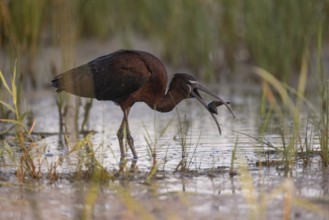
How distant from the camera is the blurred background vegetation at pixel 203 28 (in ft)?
32.3

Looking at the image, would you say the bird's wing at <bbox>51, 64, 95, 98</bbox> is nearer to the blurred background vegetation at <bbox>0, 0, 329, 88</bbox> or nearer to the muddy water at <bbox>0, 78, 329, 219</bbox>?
A: the muddy water at <bbox>0, 78, 329, 219</bbox>

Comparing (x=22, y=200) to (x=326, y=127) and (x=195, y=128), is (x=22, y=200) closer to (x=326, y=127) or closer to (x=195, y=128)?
(x=326, y=127)

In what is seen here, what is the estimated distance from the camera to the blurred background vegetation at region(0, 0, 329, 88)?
32.3ft

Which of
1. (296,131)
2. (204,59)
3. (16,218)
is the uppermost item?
(204,59)

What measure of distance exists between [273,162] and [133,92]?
1556 millimetres

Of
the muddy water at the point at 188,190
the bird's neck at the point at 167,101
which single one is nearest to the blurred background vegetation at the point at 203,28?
the bird's neck at the point at 167,101

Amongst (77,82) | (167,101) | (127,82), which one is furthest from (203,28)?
(77,82)

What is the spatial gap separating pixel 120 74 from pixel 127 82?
8 cm

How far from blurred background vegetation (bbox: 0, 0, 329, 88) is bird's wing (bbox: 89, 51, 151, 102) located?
1.98m

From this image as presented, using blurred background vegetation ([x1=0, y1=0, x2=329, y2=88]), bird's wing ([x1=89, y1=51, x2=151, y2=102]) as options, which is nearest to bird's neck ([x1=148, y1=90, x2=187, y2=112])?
bird's wing ([x1=89, y1=51, x2=151, y2=102])

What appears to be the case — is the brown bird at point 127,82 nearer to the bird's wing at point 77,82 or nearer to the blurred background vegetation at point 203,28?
the bird's wing at point 77,82

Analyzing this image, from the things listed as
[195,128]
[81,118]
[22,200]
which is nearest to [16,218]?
[22,200]

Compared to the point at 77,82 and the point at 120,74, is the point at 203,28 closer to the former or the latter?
the point at 120,74

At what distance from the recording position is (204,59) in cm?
1043
